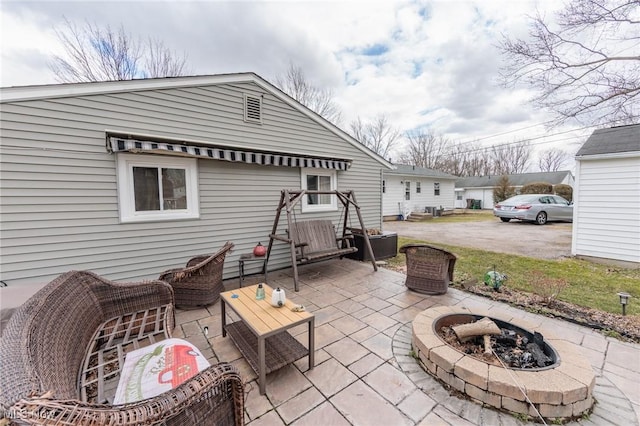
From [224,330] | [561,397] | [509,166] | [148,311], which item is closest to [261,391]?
[224,330]

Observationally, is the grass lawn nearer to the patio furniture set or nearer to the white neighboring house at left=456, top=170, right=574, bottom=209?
the patio furniture set

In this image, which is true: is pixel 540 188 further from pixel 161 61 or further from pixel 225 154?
pixel 161 61

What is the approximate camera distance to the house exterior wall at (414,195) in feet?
50.7

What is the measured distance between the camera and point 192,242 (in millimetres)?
4762

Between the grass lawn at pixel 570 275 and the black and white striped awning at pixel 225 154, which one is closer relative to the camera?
the black and white striped awning at pixel 225 154

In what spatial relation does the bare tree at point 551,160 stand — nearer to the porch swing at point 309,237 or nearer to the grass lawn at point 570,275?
the grass lawn at point 570,275

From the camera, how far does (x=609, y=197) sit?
6043mm

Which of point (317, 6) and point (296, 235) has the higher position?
point (317, 6)

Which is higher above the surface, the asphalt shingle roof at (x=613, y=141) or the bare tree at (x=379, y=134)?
the bare tree at (x=379, y=134)

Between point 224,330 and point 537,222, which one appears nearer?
point 224,330

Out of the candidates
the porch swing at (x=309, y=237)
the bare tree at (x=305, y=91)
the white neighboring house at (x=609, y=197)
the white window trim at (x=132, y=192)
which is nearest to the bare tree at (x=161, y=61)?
the bare tree at (x=305, y=91)

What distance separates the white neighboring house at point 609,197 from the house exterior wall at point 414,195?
327 inches

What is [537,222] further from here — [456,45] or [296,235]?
[296,235]

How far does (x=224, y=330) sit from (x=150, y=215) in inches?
102
